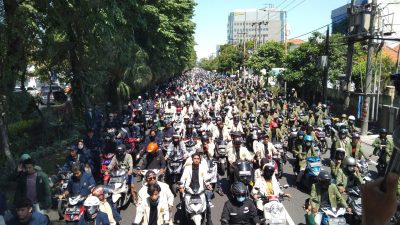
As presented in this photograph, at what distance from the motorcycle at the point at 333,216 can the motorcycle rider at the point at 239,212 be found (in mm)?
1307

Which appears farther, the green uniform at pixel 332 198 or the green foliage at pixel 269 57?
the green foliage at pixel 269 57

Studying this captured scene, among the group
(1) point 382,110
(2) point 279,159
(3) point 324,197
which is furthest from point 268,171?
(1) point 382,110

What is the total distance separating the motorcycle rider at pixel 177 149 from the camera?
1079 centimetres

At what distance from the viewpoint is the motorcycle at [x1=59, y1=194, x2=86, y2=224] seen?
7.76m

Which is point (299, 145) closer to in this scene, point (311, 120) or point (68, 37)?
point (311, 120)

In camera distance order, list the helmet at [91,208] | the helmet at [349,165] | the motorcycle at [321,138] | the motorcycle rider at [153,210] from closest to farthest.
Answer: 1. the helmet at [91,208]
2. the motorcycle rider at [153,210]
3. the helmet at [349,165]
4. the motorcycle at [321,138]

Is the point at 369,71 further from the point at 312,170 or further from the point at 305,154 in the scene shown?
the point at 312,170

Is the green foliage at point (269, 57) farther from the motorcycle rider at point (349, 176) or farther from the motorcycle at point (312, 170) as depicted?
the motorcycle rider at point (349, 176)

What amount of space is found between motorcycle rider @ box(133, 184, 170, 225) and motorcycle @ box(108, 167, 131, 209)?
2.15m

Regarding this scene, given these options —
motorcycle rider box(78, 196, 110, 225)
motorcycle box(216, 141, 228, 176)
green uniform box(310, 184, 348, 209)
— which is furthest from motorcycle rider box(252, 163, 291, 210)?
motorcycle box(216, 141, 228, 176)

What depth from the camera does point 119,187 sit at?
888cm

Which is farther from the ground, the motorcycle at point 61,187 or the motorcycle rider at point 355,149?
the motorcycle rider at point 355,149

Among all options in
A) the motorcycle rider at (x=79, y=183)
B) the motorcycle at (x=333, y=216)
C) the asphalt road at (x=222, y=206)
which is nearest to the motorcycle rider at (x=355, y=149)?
the asphalt road at (x=222, y=206)

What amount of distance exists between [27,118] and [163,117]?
5974 millimetres
